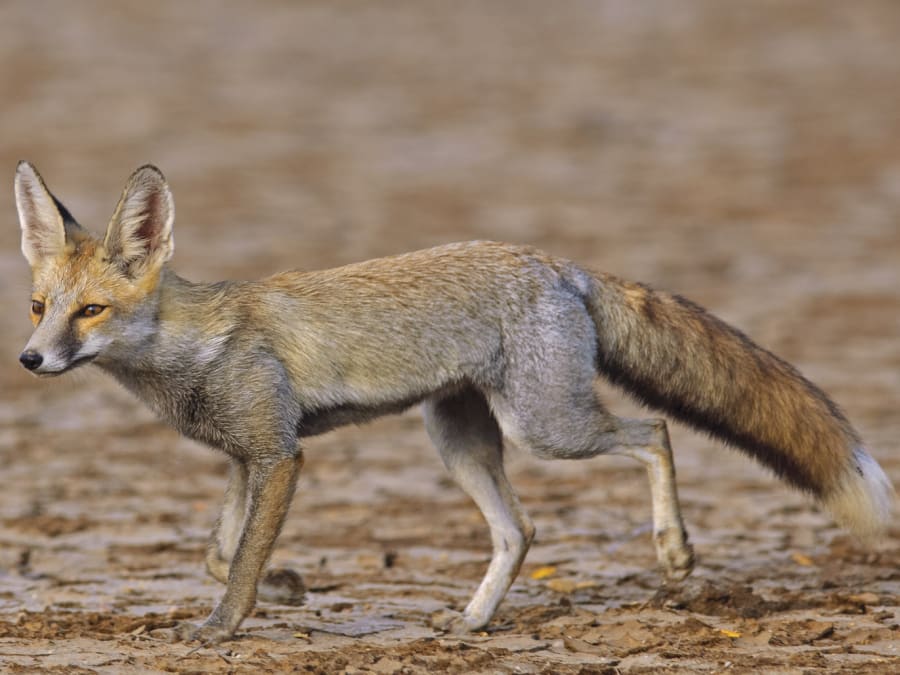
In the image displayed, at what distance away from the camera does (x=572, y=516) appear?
805 centimetres

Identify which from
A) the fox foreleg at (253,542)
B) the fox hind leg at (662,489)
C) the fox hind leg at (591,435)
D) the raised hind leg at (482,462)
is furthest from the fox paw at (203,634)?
the fox hind leg at (662,489)

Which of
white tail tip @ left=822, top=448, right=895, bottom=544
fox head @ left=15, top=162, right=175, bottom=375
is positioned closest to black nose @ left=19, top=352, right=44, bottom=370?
fox head @ left=15, top=162, right=175, bottom=375

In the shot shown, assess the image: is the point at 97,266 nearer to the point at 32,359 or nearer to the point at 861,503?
the point at 32,359

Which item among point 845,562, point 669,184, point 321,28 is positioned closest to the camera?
point 845,562

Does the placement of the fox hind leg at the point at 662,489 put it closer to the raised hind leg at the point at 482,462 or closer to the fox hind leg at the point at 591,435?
the fox hind leg at the point at 591,435

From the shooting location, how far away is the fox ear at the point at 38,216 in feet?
19.1

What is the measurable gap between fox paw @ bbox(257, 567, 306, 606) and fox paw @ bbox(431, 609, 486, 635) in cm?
60

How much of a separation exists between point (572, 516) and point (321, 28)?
18.6 m

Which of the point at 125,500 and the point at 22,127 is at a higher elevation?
the point at 22,127

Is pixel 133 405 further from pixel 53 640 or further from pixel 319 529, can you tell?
pixel 53 640

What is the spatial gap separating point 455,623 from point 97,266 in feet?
6.63

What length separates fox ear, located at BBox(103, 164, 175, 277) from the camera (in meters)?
5.79

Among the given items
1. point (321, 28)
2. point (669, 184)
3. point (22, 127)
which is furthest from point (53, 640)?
point (321, 28)

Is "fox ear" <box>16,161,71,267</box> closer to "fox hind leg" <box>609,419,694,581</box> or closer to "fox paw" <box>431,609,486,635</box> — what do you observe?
"fox paw" <box>431,609,486,635</box>
